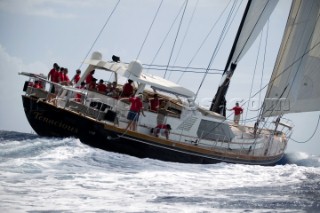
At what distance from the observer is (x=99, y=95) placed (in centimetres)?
1894

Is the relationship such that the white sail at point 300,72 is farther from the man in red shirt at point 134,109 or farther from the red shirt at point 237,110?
the man in red shirt at point 134,109

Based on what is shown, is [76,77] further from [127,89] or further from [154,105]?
[154,105]

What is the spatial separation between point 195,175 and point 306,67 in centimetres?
1073

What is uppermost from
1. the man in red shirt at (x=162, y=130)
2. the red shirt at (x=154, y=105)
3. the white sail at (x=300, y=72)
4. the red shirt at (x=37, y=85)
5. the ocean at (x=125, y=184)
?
the white sail at (x=300, y=72)

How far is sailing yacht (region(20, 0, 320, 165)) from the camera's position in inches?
670

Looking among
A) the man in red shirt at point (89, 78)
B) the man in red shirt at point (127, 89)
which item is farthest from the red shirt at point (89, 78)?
the man in red shirt at point (127, 89)

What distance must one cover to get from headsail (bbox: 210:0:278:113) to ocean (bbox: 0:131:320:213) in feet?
17.5

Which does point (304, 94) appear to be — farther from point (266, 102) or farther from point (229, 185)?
point (229, 185)

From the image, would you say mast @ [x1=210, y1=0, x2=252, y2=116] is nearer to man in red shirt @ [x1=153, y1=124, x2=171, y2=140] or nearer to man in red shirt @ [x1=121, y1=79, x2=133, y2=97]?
man in red shirt @ [x1=153, y1=124, x2=171, y2=140]

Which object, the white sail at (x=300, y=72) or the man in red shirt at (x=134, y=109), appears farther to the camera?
the white sail at (x=300, y=72)

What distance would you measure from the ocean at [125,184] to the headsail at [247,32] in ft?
17.5

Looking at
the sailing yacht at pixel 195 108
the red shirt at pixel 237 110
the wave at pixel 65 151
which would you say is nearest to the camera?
the wave at pixel 65 151

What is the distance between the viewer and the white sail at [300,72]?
23.0 meters

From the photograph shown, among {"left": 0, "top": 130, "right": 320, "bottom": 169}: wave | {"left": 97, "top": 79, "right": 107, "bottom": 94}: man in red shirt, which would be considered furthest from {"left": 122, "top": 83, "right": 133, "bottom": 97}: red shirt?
{"left": 0, "top": 130, "right": 320, "bottom": 169}: wave
